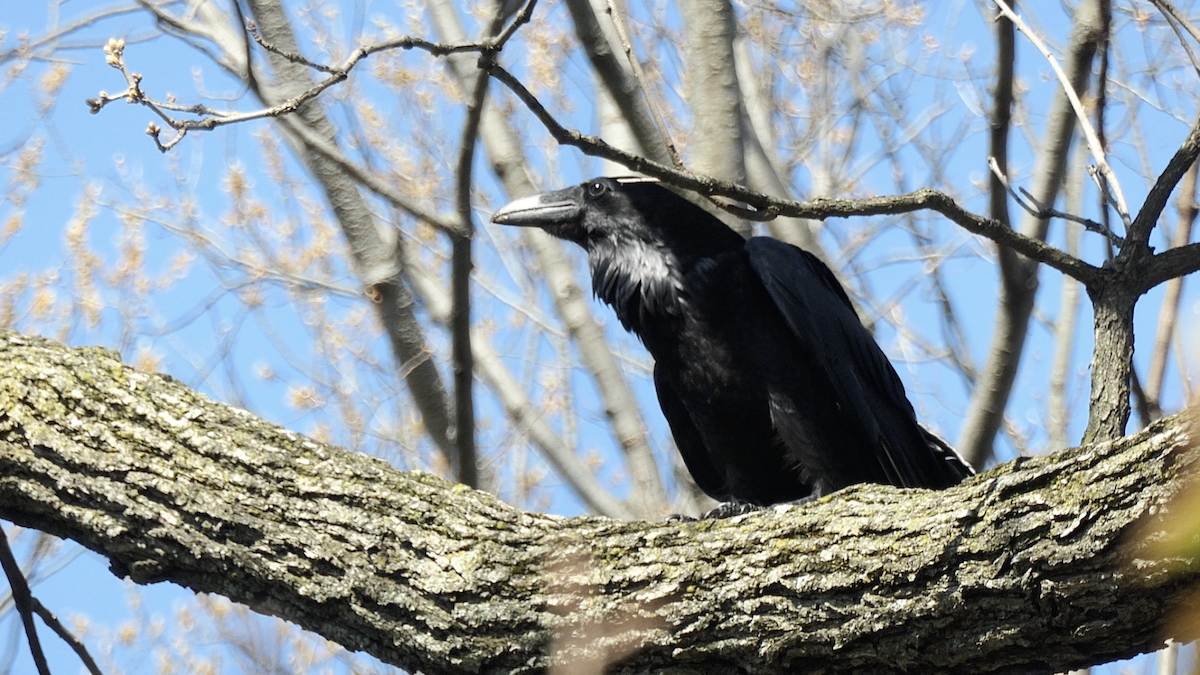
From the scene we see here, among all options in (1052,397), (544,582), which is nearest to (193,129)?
(544,582)

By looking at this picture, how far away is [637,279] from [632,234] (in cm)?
32

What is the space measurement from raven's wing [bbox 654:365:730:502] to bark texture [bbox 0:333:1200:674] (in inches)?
91.4

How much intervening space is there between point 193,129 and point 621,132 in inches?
155

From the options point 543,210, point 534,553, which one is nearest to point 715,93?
point 543,210

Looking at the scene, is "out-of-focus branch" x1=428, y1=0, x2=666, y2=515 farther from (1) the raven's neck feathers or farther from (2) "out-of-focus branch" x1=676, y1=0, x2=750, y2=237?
(2) "out-of-focus branch" x1=676, y1=0, x2=750, y2=237

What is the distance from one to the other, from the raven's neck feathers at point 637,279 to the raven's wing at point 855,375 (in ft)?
1.26

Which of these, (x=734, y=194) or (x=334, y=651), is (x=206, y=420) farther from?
(x=334, y=651)

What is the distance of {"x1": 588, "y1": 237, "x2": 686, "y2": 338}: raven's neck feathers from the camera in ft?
17.4

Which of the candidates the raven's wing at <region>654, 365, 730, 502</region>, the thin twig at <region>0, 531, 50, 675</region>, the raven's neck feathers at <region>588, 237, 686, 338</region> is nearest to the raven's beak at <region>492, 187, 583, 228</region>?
the raven's neck feathers at <region>588, 237, 686, 338</region>

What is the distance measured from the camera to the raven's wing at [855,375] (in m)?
5.00

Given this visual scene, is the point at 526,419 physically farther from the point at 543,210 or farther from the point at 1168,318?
the point at 1168,318

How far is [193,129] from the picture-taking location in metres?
3.41

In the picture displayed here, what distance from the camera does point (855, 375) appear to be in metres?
5.11

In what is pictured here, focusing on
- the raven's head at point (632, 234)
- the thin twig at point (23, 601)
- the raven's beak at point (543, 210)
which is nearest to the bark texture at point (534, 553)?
the thin twig at point (23, 601)
